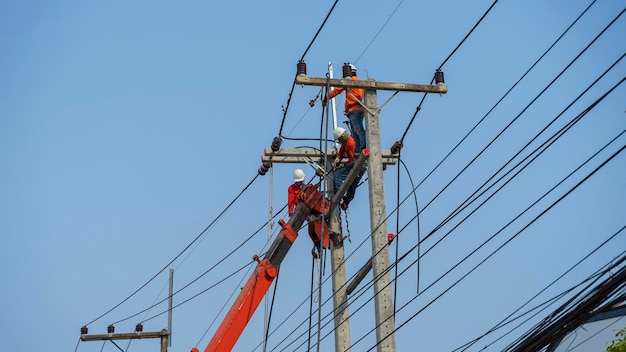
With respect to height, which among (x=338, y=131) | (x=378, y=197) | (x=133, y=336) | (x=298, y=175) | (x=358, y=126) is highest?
(x=133, y=336)

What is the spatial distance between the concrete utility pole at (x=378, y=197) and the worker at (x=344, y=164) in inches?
32.3

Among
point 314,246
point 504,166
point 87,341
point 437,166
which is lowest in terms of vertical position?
point 504,166

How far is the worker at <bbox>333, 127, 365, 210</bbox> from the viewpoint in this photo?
48.3 feet

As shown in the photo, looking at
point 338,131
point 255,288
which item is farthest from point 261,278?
point 338,131

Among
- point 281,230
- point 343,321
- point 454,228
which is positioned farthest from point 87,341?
point 454,228

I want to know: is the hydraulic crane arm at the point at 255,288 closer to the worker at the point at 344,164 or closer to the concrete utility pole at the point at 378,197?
the worker at the point at 344,164

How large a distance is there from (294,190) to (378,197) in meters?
3.79

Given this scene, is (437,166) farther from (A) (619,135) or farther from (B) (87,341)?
(B) (87,341)

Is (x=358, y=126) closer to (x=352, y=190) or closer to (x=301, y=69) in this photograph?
(x=352, y=190)


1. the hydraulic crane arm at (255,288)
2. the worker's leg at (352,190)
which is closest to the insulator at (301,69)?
the worker's leg at (352,190)

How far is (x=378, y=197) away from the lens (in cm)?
1346

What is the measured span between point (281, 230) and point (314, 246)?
2.52ft

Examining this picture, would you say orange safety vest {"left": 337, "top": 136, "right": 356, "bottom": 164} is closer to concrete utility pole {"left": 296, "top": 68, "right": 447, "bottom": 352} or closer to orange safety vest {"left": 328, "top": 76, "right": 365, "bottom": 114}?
orange safety vest {"left": 328, "top": 76, "right": 365, "bottom": 114}

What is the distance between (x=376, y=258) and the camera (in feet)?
43.6
